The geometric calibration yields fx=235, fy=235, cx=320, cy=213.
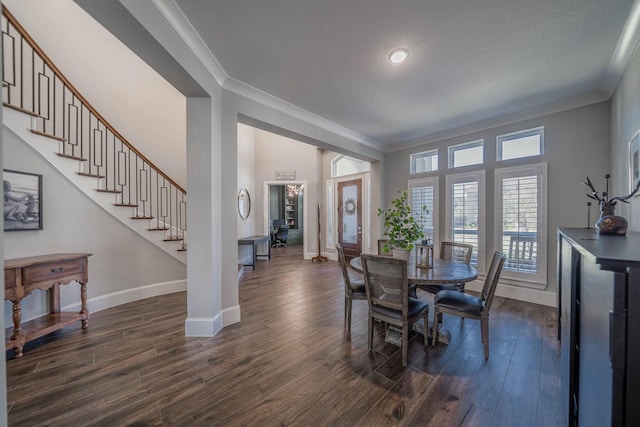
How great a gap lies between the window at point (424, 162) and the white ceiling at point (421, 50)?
1269 millimetres

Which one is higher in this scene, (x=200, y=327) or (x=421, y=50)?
(x=421, y=50)

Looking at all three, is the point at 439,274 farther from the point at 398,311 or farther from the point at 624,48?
the point at 624,48

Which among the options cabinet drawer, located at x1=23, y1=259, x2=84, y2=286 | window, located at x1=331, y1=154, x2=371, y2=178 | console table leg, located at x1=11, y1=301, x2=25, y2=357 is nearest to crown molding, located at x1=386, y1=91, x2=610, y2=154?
window, located at x1=331, y1=154, x2=371, y2=178

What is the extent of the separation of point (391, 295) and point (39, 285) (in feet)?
11.0

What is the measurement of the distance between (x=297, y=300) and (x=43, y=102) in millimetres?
4405

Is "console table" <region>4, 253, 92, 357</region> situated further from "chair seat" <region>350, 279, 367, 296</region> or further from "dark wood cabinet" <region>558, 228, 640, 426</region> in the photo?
"dark wood cabinet" <region>558, 228, 640, 426</region>

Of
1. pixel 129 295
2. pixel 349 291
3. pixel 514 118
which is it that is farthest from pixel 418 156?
pixel 129 295

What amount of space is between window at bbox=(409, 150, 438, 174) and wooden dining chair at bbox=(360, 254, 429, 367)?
3.20 metres

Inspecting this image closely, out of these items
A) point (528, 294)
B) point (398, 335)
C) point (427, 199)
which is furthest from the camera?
point (427, 199)

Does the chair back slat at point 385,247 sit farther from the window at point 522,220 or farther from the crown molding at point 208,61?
the crown molding at point 208,61

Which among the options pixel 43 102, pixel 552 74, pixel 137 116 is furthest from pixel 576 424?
pixel 137 116

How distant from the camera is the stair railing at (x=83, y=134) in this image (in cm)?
276

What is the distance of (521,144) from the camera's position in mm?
3615

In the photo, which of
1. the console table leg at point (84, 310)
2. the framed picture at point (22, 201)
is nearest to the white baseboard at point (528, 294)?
the console table leg at point (84, 310)
